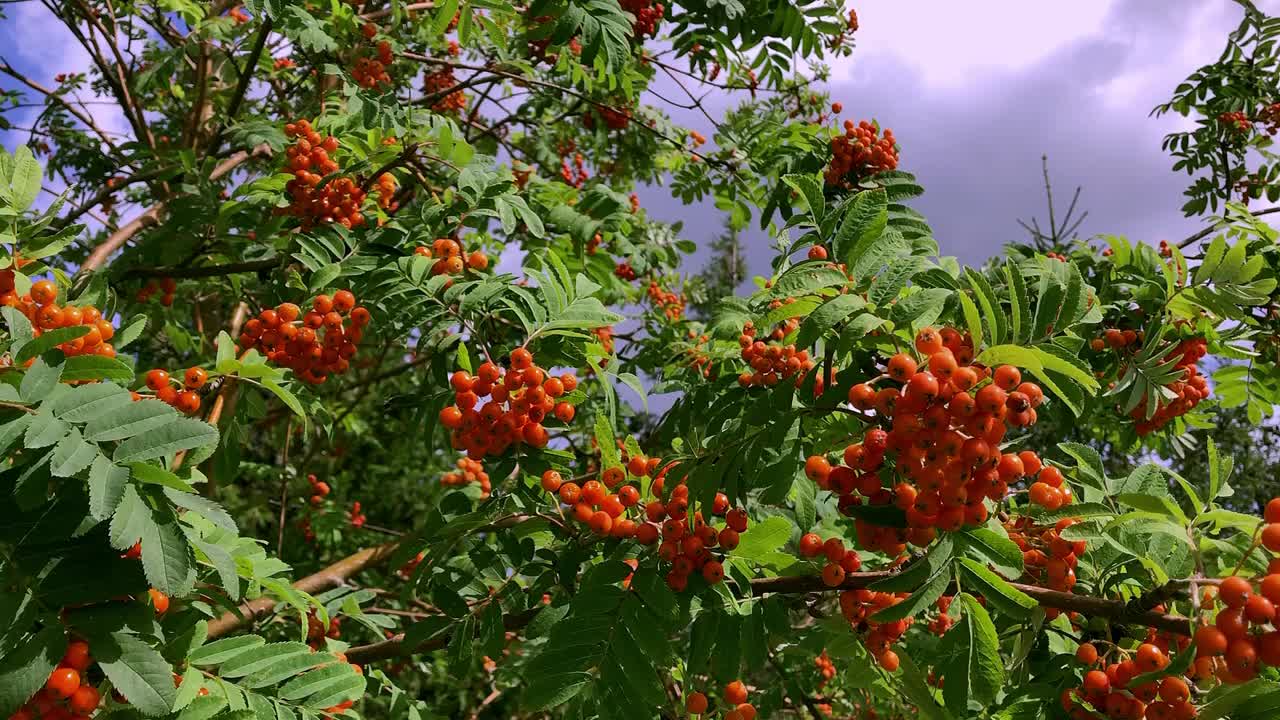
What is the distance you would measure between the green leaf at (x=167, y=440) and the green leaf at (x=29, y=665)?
0.41 m

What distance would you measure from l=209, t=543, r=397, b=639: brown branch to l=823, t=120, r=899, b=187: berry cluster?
9.84ft

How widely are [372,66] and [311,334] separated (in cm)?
252

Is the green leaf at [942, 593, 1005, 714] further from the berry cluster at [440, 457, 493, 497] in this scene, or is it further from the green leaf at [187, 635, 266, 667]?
the berry cluster at [440, 457, 493, 497]

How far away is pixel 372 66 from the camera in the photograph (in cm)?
458

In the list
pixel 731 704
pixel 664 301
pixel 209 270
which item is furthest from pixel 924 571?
pixel 664 301

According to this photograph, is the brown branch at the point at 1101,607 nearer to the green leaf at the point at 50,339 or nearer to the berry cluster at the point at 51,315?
the green leaf at the point at 50,339

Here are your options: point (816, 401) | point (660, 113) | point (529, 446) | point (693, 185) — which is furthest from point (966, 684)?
point (660, 113)

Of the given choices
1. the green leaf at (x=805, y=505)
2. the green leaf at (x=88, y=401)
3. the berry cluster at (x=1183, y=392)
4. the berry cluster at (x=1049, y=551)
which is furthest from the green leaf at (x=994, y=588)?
the berry cluster at (x=1183, y=392)

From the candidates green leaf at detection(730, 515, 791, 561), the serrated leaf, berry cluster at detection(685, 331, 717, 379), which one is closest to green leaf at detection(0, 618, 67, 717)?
the serrated leaf

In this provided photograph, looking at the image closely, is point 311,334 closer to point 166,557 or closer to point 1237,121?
point 166,557

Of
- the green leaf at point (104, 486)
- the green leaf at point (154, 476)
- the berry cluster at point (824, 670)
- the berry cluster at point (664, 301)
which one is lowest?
the berry cluster at point (824, 670)

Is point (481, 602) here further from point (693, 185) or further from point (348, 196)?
point (693, 185)

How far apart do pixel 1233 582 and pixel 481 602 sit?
6.47 feet

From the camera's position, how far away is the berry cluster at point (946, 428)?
4.95ft
